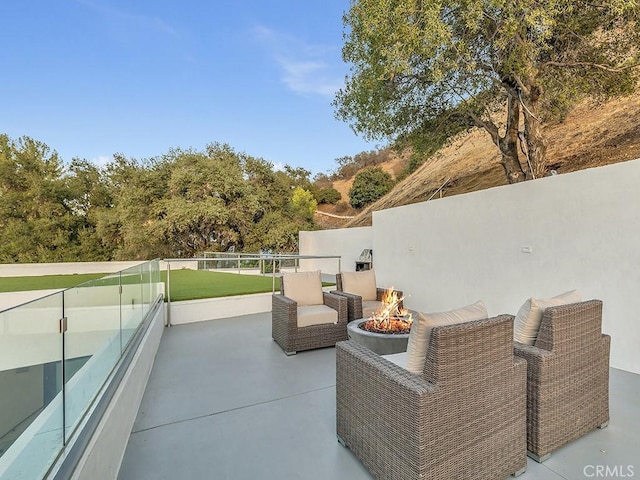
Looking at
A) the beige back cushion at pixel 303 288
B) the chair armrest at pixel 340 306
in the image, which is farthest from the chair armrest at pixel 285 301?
the chair armrest at pixel 340 306

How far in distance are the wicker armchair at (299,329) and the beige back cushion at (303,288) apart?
7.8 inches

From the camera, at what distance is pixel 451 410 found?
1.64 metres

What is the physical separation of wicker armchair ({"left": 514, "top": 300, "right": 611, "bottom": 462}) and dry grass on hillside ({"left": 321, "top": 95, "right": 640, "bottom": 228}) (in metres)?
6.83

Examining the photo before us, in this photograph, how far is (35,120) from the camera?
12.9 m

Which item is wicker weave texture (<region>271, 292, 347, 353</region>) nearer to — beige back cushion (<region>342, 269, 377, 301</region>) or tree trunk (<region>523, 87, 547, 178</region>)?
beige back cushion (<region>342, 269, 377, 301</region>)

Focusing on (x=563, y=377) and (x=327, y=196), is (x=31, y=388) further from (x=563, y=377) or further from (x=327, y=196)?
(x=327, y=196)

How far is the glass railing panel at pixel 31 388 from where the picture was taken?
3.51ft

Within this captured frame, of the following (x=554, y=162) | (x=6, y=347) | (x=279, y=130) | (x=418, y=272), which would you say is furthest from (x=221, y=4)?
(x=554, y=162)

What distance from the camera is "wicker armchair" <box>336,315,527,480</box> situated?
1593 mm

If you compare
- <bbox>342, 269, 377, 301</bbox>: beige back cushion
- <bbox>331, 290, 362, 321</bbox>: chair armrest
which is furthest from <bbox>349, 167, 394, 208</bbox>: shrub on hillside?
<bbox>331, 290, 362, 321</bbox>: chair armrest

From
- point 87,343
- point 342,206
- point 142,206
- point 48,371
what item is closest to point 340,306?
point 87,343

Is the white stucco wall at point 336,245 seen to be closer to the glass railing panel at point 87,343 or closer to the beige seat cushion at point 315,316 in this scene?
the beige seat cushion at point 315,316

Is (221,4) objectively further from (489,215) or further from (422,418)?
(422,418)

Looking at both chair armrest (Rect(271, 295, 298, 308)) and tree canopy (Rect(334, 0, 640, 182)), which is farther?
tree canopy (Rect(334, 0, 640, 182))
